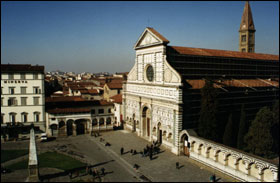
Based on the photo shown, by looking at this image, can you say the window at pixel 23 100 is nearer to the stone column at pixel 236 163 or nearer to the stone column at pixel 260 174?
the stone column at pixel 236 163

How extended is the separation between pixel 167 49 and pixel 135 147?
13.9 metres

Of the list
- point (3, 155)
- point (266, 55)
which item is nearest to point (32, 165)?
point (3, 155)

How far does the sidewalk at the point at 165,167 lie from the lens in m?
23.3

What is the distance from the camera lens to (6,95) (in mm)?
35312

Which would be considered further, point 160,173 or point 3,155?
point 3,155

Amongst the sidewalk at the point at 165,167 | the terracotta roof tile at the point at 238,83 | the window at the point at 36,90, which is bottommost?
the sidewalk at the point at 165,167

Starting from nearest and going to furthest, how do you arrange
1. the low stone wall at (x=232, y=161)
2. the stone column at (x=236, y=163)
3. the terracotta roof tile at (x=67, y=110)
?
the low stone wall at (x=232, y=161) < the stone column at (x=236, y=163) < the terracotta roof tile at (x=67, y=110)

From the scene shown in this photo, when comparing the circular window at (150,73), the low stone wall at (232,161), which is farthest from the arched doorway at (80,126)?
the low stone wall at (232,161)

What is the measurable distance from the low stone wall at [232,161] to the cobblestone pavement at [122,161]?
2.62ft

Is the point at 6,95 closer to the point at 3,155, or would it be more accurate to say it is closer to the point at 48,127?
the point at 48,127

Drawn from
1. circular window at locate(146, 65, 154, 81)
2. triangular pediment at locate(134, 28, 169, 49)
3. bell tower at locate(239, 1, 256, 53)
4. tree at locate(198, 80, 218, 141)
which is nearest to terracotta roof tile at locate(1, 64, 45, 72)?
triangular pediment at locate(134, 28, 169, 49)

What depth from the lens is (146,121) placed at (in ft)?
125

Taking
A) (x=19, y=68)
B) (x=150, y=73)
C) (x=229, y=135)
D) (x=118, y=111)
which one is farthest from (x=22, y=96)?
(x=229, y=135)

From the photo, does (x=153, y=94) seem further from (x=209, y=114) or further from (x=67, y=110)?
(x=67, y=110)
